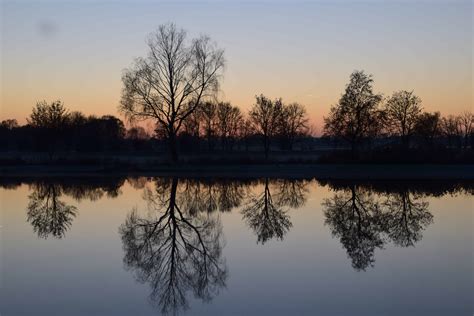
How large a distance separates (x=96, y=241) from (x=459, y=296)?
10314 millimetres

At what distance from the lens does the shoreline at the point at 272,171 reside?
139 ft

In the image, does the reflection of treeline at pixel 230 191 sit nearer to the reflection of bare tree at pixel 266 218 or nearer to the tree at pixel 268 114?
the reflection of bare tree at pixel 266 218

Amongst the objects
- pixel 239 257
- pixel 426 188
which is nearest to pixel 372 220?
pixel 239 257

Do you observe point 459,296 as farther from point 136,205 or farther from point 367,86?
point 367,86

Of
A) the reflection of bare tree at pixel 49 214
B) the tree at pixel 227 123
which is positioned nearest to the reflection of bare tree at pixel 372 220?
the reflection of bare tree at pixel 49 214

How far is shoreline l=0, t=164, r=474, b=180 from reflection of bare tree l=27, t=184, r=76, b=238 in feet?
60.6

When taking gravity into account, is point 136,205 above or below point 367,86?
below

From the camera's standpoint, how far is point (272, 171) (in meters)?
46.7

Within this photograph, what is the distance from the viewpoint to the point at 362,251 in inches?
539

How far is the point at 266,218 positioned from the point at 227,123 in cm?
8482

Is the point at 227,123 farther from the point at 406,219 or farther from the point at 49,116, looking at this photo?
the point at 406,219

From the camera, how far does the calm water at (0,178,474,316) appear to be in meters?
9.18

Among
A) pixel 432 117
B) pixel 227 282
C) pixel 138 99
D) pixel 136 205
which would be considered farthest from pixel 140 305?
pixel 432 117

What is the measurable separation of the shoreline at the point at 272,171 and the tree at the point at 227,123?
51.8 metres
